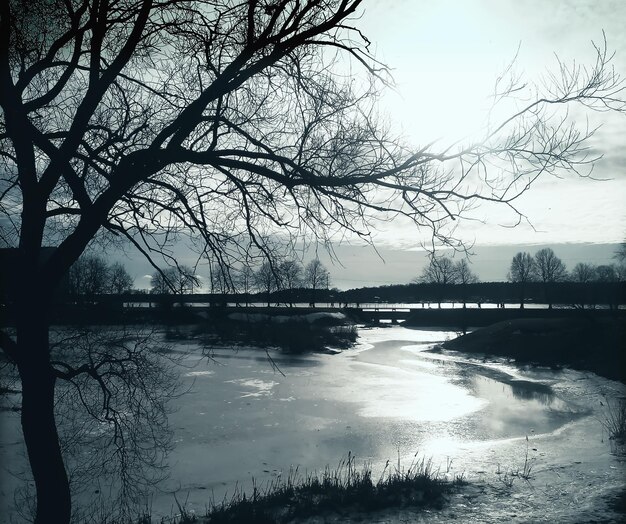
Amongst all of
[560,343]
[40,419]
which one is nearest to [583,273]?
[560,343]

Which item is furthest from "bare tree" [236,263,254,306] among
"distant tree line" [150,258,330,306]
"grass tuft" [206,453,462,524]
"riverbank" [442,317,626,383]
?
"riverbank" [442,317,626,383]

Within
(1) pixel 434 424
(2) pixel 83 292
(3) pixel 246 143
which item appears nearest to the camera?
(3) pixel 246 143

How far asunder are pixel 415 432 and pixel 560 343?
762 inches

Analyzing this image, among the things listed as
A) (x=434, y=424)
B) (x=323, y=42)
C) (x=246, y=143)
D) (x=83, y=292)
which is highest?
(x=323, y=42)

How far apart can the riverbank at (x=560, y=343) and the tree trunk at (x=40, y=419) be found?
71.9 ft

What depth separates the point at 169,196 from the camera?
6871 mm

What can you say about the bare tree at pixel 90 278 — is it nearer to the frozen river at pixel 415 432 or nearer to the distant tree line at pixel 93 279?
the distant tree line at pixel 93 279

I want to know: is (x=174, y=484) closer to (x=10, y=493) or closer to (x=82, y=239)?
(x=10, y=493)

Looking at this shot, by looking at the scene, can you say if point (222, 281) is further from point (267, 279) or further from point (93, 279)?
point (93, 279)

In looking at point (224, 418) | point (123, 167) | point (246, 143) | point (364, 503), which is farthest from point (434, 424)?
point (123, 167)

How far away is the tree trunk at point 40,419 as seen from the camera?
17.0ft

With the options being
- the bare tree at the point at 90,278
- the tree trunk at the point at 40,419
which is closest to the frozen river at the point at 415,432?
the bare tree at the point at 90,278

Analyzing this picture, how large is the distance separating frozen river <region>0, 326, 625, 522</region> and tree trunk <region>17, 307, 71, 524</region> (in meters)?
2.43

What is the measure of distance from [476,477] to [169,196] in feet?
24.4
